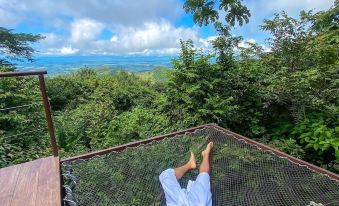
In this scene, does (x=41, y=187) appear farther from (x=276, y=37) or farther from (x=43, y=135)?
(x=276, y=37)

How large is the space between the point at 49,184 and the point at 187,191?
1116mm

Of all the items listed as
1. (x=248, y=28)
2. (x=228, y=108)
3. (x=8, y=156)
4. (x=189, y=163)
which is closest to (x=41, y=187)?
(x=189, y=163)

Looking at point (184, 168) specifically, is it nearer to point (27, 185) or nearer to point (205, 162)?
point (205, 162)

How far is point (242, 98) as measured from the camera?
4637mm

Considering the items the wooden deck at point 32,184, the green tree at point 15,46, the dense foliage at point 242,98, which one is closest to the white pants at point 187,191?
the wooden deck at point 32,184

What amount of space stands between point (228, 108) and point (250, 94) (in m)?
0.76

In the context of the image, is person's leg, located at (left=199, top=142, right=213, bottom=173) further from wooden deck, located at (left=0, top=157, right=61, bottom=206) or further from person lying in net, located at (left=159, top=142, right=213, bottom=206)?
wooden deck, located at (left=0, top=157, right=61, bottom=206)

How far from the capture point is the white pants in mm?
2029

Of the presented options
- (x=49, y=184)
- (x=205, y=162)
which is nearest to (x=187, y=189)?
(x=205, y=162)

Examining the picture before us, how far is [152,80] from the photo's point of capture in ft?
33.2

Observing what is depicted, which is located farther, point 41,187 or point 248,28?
point 248,28

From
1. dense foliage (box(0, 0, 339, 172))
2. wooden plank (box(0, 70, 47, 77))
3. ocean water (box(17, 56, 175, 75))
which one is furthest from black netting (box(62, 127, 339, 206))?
ocean water (box(17, 56, 175, 75))

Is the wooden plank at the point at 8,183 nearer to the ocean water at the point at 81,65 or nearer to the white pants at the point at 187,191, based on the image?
the white pants at the point at 187,191

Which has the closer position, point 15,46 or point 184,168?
point 184,168
